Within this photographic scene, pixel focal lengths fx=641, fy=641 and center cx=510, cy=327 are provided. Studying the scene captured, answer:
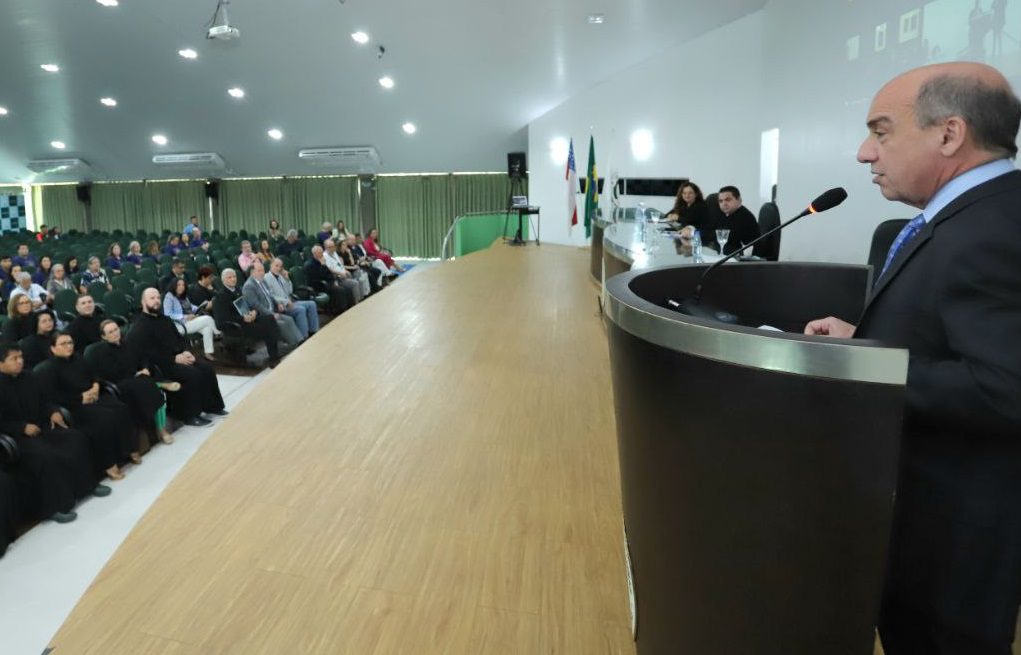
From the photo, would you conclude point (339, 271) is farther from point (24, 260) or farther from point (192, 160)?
point (192, 160)

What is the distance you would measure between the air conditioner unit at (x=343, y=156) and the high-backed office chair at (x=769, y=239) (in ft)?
39.0

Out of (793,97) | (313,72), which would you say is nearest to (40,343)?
(793,97)

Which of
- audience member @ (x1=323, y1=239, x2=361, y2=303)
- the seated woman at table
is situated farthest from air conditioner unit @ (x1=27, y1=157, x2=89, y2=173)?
the seated woman at table

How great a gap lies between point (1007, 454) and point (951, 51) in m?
2.67

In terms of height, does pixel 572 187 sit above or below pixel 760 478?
above

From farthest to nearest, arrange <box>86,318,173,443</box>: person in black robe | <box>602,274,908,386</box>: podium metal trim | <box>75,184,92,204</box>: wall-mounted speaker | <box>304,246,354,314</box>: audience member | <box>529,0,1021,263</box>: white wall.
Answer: <box>75,184,92,204</box>: wall-mounted speaker → <box>304,246,354,314</box>: audience member → <box>86,318,173,443</box>: person in black robe → <box>529,0,1021,263</box>: white wall → <box>602,274,908,386</box>: podium metal trim

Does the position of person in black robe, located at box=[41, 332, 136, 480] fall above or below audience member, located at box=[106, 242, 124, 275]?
below

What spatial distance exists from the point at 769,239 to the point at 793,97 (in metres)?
1.91

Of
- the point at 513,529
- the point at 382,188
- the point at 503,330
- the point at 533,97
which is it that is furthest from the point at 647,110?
the point at 382,188

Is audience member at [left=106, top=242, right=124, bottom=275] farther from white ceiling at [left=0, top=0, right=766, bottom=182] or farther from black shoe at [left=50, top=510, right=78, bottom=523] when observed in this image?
black shoe at [left=50, top=510, right=78, bottom=523]

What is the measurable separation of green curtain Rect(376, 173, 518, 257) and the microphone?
1611cm

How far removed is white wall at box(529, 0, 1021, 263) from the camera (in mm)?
3109

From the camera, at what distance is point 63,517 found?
3.81m

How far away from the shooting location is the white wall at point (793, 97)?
311 centimetres
